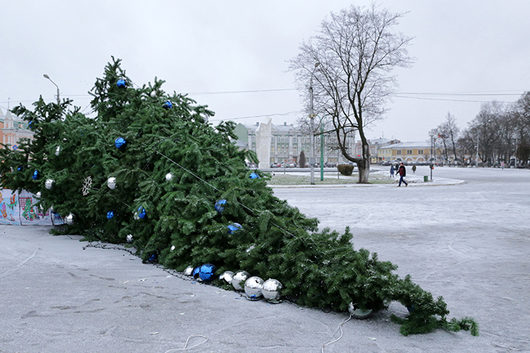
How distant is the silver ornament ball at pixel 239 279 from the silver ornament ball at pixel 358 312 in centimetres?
124

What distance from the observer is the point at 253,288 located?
14.5 feet

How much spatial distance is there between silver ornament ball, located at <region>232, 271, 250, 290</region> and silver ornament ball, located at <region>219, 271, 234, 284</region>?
93 mm

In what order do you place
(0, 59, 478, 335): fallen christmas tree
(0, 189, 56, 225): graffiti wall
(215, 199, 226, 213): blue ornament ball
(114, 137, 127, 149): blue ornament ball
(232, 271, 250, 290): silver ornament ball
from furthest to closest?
(0, 189, 56, 225): graffiti wall
(114, 137, 127, 149): blue ornament ball
(215, 199, 226, 213): blue ornament ball
(232, 271, 250, 290): silver ornament ball
(0, 59, 478, 335): fallen christmas tree

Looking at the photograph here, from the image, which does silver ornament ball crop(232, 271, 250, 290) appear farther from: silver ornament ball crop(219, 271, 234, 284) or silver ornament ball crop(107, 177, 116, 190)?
silver ornament ball crop(107, 177, 116, 190)

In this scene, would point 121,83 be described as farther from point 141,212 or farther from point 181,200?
point 181,200

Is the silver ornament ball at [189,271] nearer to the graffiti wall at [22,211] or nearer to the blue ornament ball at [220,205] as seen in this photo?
the blue ornament ball at [220,205]

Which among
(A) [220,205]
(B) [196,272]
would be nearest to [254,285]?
(B) [196,272]

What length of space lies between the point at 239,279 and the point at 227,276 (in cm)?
22

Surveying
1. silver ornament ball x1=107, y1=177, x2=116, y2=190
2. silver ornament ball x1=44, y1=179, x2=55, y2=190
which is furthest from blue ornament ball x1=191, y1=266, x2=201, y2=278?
silver ornament ball x1=44, y1=179, x2=55, y2=190

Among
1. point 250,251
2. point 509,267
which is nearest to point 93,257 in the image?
point 250,251

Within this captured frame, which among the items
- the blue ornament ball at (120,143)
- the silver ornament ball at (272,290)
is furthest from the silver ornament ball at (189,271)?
the blue ornament ball at (120,143)

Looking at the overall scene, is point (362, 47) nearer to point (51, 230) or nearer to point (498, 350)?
point (51, 230)

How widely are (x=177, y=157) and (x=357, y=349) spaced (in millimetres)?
4198

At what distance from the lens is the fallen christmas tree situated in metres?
4.06
